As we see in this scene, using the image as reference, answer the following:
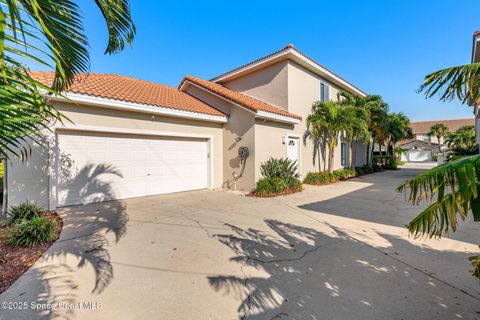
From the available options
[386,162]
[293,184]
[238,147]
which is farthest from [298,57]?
[386,162]

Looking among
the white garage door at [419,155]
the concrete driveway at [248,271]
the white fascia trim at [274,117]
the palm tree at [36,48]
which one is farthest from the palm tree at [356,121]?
the white garage door at [419,155]

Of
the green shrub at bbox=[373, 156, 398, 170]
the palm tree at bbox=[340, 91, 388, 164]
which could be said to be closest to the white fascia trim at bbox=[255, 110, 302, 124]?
the palm tree at bbox=[340, 91, 388, 164]

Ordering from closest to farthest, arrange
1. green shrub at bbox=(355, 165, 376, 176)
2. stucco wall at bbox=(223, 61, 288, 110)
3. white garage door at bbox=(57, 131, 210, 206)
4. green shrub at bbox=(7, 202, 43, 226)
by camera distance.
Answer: green shrub at bbox=(7, 202, 43, 226), white garage door at bbox=(57, 131, 210, 206), stucco wall at bbox=(223, 61, 288, 110), green shrub at bbox=(355, 165, 376, 176)

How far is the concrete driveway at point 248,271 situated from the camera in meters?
2.60

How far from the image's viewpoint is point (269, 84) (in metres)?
12.4

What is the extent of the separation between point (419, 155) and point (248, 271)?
54751mm

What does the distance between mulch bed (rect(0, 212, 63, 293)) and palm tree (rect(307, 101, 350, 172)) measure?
40.6ft

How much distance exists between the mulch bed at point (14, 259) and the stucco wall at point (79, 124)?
2073 mm

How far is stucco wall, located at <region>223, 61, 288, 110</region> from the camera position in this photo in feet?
38.5

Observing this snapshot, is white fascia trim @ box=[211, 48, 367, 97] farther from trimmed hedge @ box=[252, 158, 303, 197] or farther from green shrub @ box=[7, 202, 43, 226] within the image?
green shrub @ box=[7, 202, 43, 226]

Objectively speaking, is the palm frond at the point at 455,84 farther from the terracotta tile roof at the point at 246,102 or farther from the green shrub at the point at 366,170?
the green shrub at the point at 366,170

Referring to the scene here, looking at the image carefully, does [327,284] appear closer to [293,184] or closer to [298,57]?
[293,184]

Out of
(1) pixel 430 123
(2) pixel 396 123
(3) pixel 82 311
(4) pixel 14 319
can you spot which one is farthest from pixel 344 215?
(1) pixel 430 123

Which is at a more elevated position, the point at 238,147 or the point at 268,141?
the point at 268,141
